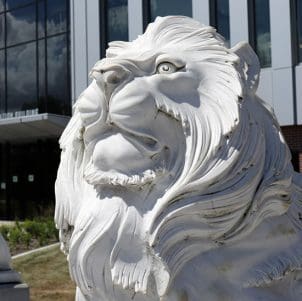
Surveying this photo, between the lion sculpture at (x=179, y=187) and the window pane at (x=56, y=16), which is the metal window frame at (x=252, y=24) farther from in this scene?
the lion sculpture at (x=179, y=187)

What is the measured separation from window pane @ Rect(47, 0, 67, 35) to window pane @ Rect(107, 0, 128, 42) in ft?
6.84

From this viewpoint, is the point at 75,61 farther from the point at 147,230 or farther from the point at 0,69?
the point at 147,230

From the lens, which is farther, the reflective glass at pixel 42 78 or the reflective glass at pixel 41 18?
the reflective glass at pixel 41 18

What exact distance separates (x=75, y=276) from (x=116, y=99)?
0.66 metres

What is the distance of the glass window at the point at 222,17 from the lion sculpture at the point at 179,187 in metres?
12.8

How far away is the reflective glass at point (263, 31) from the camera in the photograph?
47.0 ft

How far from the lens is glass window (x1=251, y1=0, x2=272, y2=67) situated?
1433 centimetres

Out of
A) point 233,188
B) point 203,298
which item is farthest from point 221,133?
point 203,298

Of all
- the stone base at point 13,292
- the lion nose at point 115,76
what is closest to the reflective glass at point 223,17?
the stone base at point 13,292

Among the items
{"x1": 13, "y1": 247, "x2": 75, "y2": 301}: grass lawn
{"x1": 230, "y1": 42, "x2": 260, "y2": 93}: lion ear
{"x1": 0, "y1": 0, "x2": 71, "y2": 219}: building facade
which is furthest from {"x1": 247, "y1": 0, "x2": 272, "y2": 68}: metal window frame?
{"x1": 230, "y1": 42, "x2": 260, "y2": 93}: lion ear

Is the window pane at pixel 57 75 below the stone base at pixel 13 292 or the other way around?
the other way around

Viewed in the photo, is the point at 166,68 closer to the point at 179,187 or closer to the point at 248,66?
the point at 248,66

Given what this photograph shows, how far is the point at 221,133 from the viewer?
6.89 feet

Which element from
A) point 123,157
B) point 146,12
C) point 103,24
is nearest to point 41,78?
point 103,24
